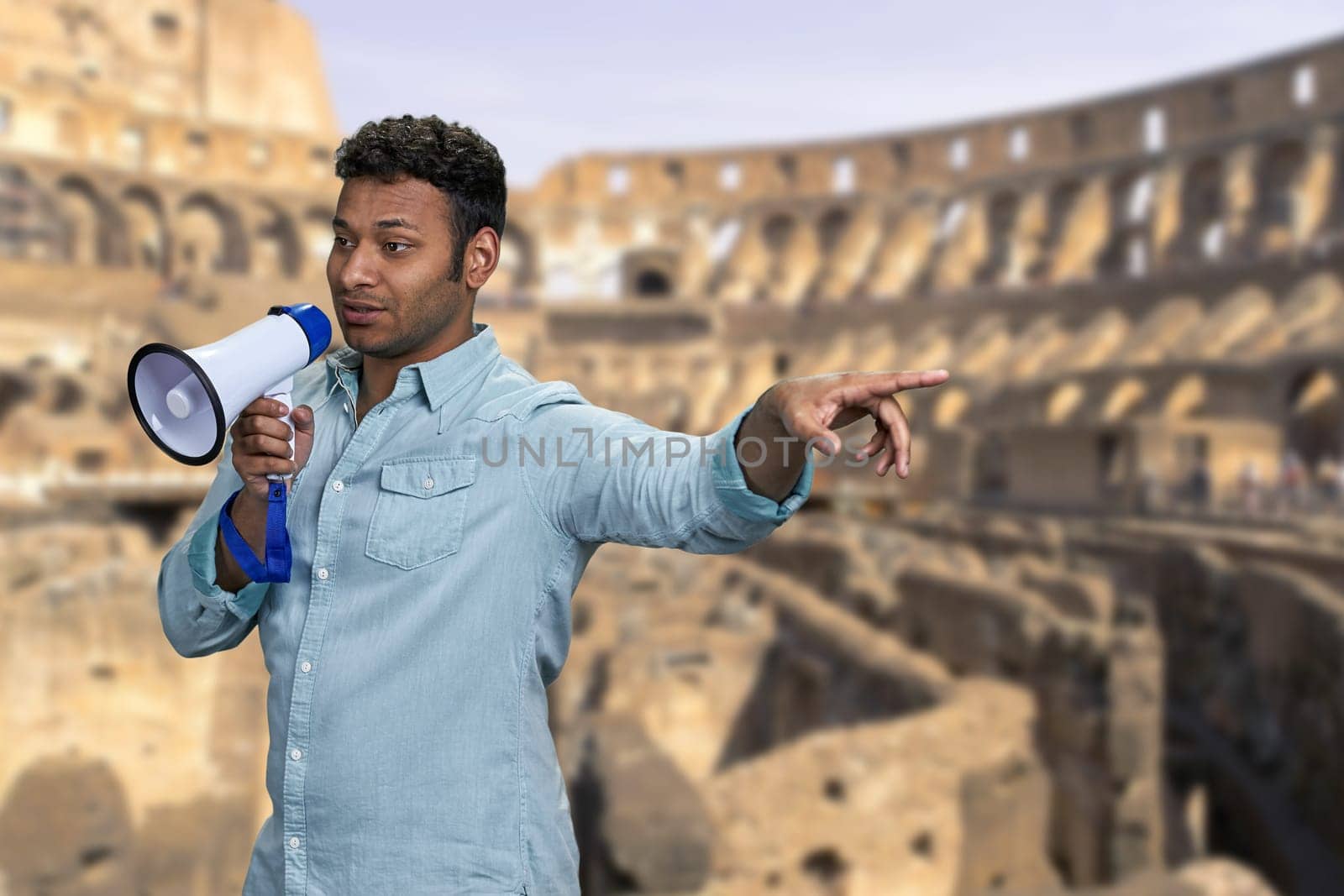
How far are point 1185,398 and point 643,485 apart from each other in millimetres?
23457

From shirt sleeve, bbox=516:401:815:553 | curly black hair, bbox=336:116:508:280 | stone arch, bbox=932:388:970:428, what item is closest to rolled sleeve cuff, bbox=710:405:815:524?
shirt sleeve, bbox=516:401:815:553

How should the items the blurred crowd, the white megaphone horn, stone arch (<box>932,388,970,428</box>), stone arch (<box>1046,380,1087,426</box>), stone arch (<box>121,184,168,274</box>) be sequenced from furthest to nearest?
stone arch (<box>121,184,168,274</box>) → stone arch (<box>932,388,970,428</box>) → stone arch (<box>1046,380,1087,426</box>) → the blurred crowd → the white megaphone horn

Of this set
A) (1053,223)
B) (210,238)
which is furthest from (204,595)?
(210,238)

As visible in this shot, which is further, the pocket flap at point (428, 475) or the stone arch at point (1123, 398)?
the stone arch at point (1123, 398)

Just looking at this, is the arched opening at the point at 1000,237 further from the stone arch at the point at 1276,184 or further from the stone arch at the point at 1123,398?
the stone arch at the point at 1123,398

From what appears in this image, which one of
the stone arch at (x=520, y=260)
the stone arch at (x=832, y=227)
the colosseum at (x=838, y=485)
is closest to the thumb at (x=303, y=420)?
the colosseum at (x=838, y=485)

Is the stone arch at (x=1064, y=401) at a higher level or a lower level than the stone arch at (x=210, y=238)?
lower

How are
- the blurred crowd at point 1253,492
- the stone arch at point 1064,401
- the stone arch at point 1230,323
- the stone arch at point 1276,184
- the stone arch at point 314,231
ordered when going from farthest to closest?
the stone arch at point 314,231 → the stone arch at point 1276,184 → the stone arch at point 1064,401 → the stone arch at point 1230,323 → the blurred crowd at point 1253,492

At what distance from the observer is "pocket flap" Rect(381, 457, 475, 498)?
5.86 ft

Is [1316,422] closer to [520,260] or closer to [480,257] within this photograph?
[480,257]

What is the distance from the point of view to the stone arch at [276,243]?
130 feet

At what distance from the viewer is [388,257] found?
71.8 inches

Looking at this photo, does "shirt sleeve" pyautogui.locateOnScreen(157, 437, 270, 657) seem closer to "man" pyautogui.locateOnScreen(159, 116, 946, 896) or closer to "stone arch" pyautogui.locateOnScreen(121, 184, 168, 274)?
"man" pyautogui.locateOnScreen(159, 116, 946, 896)

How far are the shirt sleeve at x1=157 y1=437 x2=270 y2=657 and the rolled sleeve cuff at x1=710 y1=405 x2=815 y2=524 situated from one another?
0.76m
